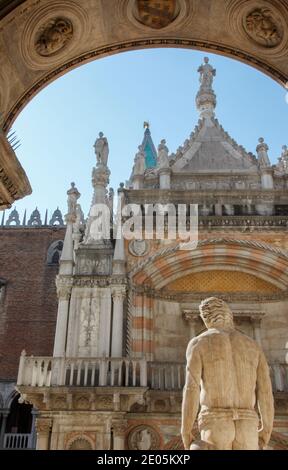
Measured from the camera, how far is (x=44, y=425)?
1357cm

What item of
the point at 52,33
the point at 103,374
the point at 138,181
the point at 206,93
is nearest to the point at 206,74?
the point at 206,93

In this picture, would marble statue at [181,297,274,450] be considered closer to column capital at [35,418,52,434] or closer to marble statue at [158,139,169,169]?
column capital at [35,418,52,434]

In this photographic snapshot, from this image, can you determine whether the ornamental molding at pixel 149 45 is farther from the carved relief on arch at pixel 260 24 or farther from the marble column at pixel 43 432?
the marble column at pixel 43 432

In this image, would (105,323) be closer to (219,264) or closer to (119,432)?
(119,432)

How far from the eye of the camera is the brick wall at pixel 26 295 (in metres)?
23.7

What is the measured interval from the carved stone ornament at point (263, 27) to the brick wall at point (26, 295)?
1853 cm

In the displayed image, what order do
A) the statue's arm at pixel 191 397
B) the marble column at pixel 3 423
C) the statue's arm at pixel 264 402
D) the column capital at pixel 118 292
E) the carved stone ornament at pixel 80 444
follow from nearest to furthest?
the statue's arm at pixel 191 397 < the statue's arm at pixel 264 402 < the carved stone ornament at pixel 80 444 < the column capital at pixel 118 292 < the marble column at pixel 3 423

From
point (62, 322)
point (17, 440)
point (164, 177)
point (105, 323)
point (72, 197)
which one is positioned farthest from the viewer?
point (17, 440)

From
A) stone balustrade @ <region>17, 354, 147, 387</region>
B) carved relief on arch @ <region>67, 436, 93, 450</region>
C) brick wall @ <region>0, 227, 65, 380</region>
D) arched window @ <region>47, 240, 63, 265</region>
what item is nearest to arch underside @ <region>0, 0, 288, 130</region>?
stone balustrade @ <region>17, 354, 147, 387</region>

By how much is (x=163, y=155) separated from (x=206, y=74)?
6.24m

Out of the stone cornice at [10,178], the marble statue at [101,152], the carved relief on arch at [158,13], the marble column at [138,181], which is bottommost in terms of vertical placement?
the stone cornice at [10,178]

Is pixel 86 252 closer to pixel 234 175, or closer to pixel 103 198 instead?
pixel 103 198

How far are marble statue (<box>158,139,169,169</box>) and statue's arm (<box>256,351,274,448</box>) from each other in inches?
567

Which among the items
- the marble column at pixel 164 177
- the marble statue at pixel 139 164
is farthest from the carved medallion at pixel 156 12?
the marble statue at pixel 139 164
